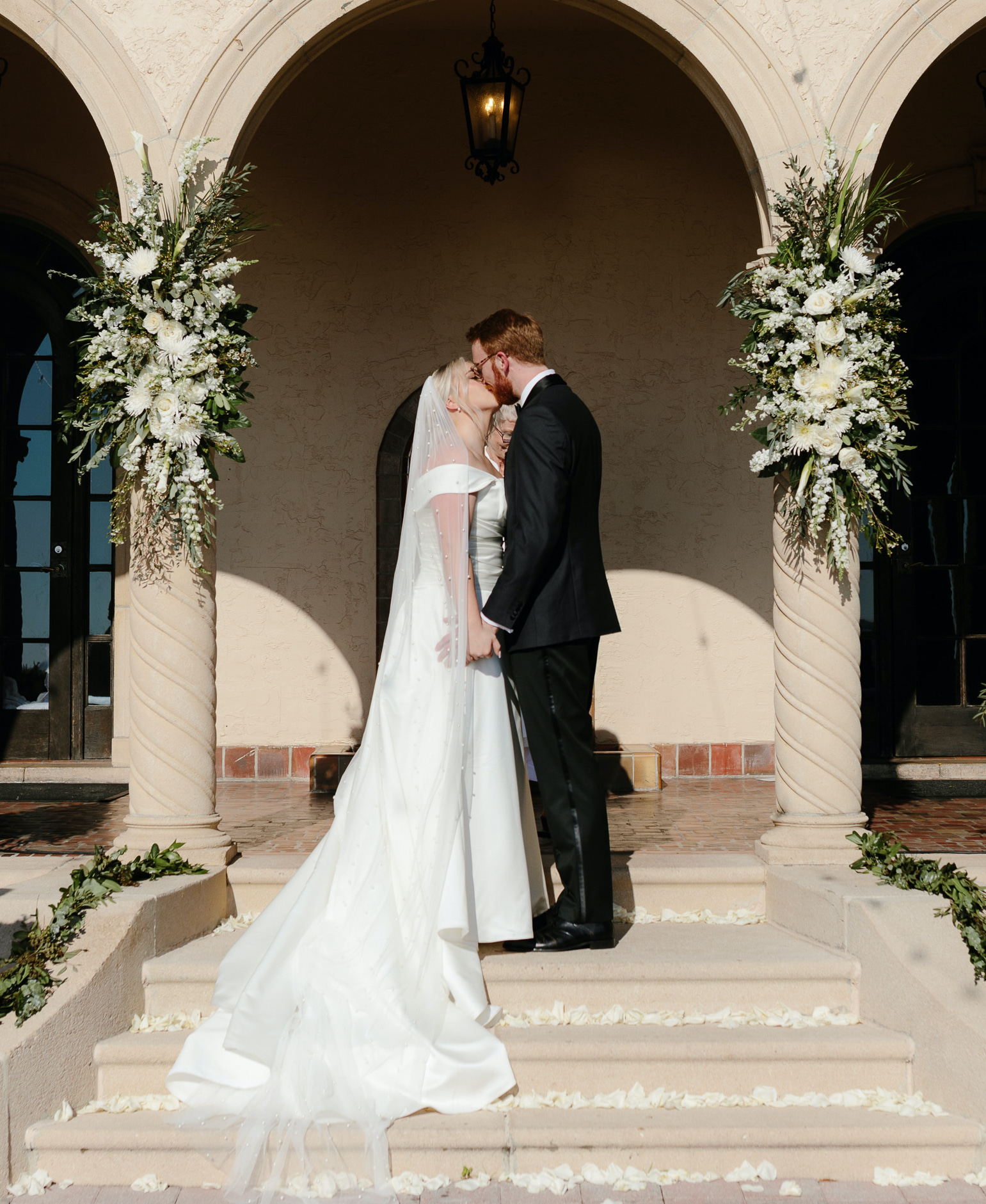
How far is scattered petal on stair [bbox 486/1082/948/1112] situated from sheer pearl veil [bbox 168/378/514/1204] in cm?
17

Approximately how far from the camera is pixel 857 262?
4445 millimetres

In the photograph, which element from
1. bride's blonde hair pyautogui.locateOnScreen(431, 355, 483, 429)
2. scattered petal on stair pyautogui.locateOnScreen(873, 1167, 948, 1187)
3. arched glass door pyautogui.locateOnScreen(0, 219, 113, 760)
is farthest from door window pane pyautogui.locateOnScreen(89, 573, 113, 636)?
scattered petal on stair pyautogui.locateOnScreen(873, 1167, 948, 1187)

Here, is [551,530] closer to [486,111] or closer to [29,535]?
[486,111]

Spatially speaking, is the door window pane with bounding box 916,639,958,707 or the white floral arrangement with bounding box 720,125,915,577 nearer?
the white floral arrangement with bounding box 720,125,915,577

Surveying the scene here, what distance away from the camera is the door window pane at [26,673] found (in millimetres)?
7652

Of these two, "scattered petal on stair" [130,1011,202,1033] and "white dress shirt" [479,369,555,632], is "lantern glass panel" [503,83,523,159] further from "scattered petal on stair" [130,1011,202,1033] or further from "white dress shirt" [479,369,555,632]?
"scattered petal on stair" [130,1011,202,1033]

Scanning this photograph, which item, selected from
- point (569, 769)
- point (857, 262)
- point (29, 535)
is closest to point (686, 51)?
point (857, 262)

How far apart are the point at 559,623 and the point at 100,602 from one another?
4.70 m

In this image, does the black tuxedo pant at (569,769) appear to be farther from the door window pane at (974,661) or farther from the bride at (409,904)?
the door window pane at (974,661)

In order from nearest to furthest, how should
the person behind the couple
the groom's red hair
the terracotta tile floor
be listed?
the person behind the couple, the groom's red hair, the terracotta tile floor

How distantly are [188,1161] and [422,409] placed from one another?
2530 millimetres

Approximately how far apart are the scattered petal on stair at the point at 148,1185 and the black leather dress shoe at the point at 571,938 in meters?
1.41

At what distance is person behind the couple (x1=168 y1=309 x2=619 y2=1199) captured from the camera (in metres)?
3.44

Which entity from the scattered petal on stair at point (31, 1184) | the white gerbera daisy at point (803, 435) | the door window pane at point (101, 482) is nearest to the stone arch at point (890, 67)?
the white gerbera daisy at point (803, 435)
